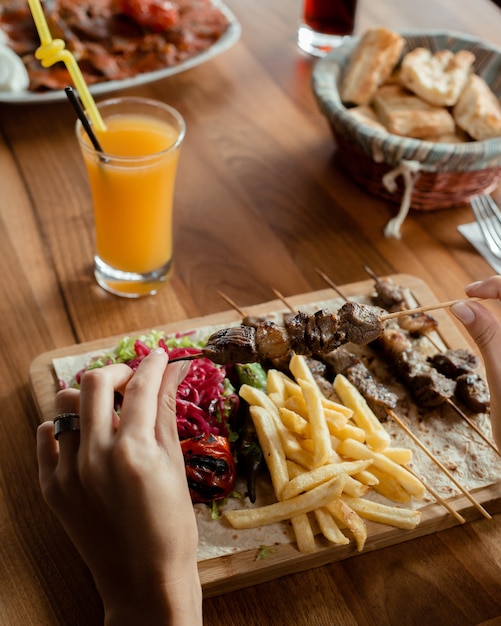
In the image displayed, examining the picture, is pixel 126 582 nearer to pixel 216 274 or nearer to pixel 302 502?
pixel 302 502

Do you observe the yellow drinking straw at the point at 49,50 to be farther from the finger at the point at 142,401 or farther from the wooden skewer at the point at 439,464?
the wooden skewer at the point at 439,464

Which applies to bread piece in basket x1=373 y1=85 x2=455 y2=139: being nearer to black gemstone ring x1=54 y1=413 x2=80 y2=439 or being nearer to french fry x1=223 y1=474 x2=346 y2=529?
french fry x1=223 y1=474 x2=346 y2=529

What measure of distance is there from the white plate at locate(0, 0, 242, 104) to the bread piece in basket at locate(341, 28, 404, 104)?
0.68 metres

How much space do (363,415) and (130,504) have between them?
0.88 metres

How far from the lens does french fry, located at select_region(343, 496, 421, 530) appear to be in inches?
77.7

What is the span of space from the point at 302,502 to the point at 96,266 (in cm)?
119

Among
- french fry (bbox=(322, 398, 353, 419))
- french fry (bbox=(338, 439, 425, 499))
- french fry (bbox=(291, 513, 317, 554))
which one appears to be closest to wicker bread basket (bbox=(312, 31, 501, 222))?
french fry (bbox=(322, 398, 353, 419))

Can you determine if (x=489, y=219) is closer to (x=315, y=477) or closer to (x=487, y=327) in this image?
(x=487, y=327)

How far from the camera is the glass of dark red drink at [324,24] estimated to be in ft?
11.6

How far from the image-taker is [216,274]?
9.03ft

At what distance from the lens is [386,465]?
2.05 metres

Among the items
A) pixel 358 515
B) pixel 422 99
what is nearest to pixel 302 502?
pixel 358 515

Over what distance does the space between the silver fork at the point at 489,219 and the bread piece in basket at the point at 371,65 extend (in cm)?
61

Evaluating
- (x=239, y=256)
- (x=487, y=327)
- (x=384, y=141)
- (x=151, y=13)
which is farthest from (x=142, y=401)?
(x=151, y=13)
